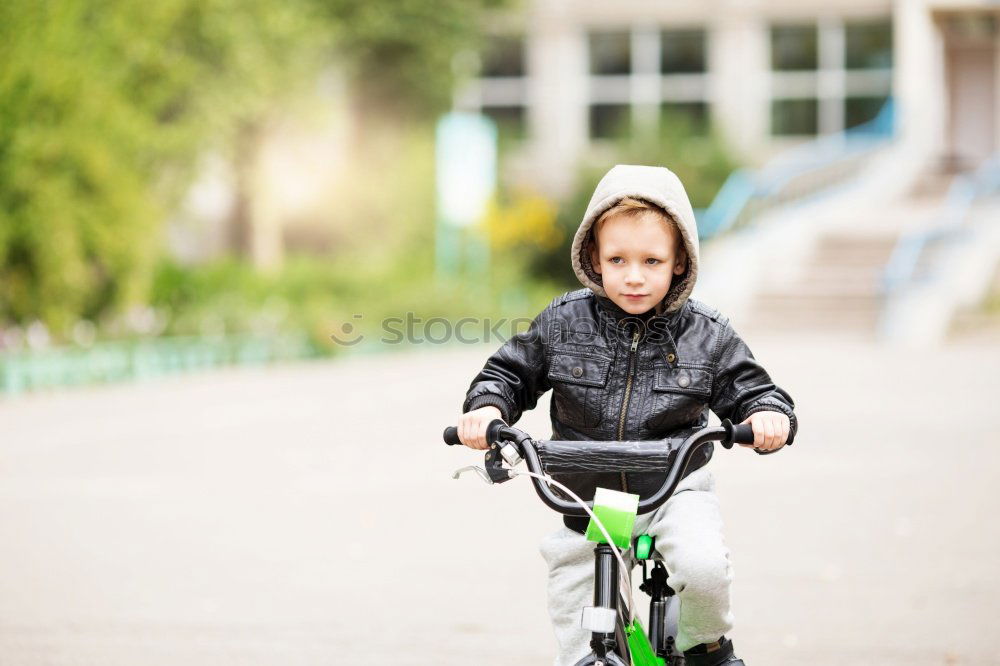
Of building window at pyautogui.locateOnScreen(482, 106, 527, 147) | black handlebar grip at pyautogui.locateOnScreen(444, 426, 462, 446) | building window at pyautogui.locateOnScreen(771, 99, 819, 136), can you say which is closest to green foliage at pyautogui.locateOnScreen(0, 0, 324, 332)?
black handlebar grip at pyautogui.locateOnScreen(444, 426, 462, 446)

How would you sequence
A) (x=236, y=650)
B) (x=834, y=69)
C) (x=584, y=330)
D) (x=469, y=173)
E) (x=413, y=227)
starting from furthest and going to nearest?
(x=834, y=69), (x=413, y=227), (x=469, y=173), (x=236, y=650), (x=584, y=330)

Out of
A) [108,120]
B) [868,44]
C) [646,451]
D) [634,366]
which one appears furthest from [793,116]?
[646,451]

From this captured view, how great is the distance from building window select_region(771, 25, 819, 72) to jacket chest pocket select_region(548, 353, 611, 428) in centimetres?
3428

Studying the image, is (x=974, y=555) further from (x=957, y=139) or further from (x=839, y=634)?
(x=957, y=139)

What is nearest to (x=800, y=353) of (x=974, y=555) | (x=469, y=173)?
(x=469, y=173)

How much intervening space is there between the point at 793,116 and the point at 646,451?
114 feet

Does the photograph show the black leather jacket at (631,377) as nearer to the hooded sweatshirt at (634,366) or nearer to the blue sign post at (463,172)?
the hooded sweatshirt at (634,366)

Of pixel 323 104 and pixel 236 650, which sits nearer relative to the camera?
pixel 236 650

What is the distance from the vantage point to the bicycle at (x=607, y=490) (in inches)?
128

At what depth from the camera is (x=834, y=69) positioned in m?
36.6

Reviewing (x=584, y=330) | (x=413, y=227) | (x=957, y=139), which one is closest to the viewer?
(x=584, y=330)

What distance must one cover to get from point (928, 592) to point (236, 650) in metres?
2.80

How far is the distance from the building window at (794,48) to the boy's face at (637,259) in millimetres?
34248

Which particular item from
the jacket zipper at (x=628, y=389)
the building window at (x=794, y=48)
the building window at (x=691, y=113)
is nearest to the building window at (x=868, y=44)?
the building window at (x=794, y=48)
